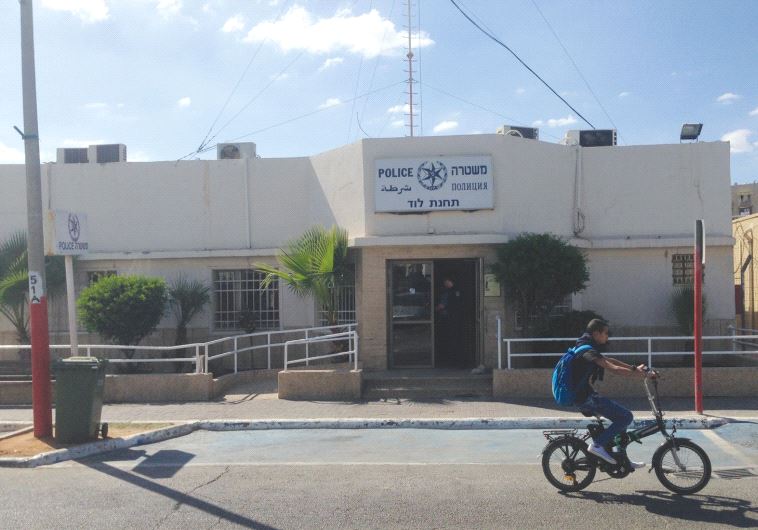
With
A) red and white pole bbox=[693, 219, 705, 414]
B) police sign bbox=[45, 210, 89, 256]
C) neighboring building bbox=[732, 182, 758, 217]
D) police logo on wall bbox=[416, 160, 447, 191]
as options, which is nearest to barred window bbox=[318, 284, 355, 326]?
police logo on wall bbox=[416, 160, 447, 191]

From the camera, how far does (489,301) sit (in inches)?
505

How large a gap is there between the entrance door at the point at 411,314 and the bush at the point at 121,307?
4.74 metres

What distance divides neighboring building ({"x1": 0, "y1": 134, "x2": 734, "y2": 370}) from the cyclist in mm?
6143

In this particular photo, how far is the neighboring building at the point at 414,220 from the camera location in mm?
13133

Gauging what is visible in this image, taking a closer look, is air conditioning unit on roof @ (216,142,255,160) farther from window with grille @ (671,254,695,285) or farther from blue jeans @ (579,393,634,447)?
blue jeans @ (579,393,634,447)

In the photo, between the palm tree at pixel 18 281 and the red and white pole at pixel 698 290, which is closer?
the red and white pole at pixel 698 290

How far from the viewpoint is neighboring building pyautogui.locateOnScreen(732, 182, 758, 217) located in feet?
157

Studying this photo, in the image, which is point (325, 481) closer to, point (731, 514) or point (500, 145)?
point (731, 514)

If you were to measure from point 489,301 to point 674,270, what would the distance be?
4468 millimetres

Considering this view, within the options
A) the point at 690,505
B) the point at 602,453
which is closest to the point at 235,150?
the point at 602,453

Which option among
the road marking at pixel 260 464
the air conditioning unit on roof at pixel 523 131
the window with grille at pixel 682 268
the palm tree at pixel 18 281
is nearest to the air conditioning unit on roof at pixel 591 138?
the air conditioning unit on roof at pixel 523 131

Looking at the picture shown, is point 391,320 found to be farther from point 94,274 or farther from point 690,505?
point 690,505

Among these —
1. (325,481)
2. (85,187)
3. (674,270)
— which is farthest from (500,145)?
(85,187)

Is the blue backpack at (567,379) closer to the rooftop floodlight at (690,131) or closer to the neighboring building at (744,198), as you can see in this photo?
the rooftop floodlight at (690,131)
